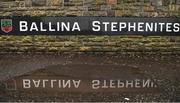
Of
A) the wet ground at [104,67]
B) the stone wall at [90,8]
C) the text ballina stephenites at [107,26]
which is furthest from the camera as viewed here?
the text ballina stephenites at [107,26]

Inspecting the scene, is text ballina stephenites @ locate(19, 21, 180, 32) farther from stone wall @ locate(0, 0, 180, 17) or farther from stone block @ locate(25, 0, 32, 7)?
stone block @ locate(25, 0, 32, 7)

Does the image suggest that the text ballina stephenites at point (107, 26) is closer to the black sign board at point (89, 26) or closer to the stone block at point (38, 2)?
the black sign board at point (89, 26)

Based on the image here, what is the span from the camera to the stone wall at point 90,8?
771 centimetres

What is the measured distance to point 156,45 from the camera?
795cm

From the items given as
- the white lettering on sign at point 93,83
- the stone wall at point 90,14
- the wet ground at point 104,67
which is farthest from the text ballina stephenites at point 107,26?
the white lettering on sign at point 93,83

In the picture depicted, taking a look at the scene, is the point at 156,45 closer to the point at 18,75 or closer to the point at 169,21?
the point at 169,21

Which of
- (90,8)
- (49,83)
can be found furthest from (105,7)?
(49,83)

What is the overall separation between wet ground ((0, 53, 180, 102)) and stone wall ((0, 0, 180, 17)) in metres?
0.81

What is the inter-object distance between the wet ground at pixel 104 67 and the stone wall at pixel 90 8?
0.81 m

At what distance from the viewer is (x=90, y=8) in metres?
7.75

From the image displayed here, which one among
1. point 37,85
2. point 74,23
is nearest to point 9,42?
point 74,23

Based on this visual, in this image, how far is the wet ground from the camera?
554 centimetres

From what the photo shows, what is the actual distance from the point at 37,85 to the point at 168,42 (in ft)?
10.0

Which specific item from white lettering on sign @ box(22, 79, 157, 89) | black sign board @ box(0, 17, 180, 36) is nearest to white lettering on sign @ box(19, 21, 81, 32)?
black sign board @ box(0, 17, 180, 36)
